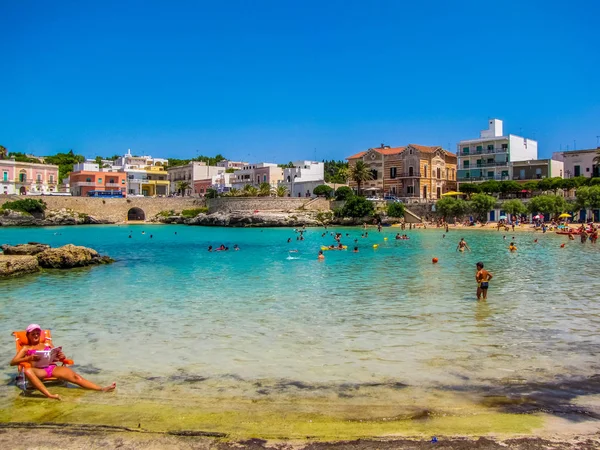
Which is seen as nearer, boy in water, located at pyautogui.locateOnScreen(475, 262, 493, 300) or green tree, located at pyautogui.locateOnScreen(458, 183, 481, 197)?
boy in water, located at pyautogui.locateOnScreen(475, 262, 493, 300)

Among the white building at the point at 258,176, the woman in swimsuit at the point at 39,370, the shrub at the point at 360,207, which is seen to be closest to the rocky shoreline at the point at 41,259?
the woman in swimsuit at the point at 39,370

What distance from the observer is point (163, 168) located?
103000 mm

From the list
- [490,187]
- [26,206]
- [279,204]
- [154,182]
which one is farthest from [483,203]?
[154,182]

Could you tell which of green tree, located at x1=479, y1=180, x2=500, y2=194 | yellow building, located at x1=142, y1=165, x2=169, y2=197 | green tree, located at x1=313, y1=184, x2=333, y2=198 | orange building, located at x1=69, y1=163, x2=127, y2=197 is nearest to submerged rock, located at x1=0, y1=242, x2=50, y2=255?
green tree, located at x1=313, y1=184, x2=333, y2=198

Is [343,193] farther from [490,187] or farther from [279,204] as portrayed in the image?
[490,187]

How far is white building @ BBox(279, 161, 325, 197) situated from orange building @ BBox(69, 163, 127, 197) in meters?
28.1

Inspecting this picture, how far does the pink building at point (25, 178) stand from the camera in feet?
255

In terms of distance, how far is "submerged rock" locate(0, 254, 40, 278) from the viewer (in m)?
20.7

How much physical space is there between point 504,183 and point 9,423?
214 ft

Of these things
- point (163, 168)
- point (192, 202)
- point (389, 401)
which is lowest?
point (389, 401)

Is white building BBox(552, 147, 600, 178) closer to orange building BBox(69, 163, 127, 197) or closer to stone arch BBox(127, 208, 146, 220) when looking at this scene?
stone arch BBox(127, 208, 146, 220)

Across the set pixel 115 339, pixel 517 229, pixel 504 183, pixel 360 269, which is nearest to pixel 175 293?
pixel 115 339

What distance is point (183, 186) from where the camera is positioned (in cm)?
9594

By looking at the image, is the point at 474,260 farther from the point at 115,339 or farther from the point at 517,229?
the point at 517,229
